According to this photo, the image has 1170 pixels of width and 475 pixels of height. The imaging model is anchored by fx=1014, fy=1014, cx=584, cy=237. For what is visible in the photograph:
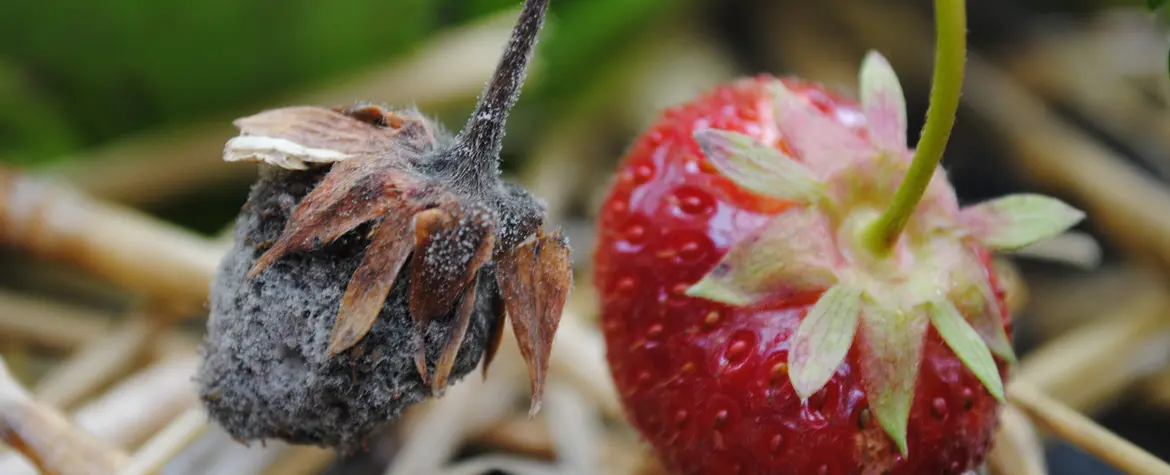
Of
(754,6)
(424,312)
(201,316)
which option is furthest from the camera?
(754,6)

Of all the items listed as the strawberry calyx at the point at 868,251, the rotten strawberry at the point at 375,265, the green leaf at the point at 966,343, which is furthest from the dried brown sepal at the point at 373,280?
the green leaf at the point at 966,343

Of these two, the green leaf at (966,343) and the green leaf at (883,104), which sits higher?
the green leaf at (883,104)

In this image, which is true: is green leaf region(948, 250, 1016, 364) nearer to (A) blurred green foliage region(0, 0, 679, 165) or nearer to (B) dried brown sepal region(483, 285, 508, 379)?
(B) dried brown sepal region(483, 285, 508, 379)

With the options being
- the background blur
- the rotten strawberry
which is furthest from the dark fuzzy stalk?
the background blur

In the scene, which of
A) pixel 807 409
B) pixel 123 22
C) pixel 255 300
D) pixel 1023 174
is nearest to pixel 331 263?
pixel 255 300

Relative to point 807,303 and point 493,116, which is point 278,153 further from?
point 807,303

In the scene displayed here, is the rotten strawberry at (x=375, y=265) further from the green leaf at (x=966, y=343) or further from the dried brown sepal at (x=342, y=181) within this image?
the green leaf at (x=966, y=343)

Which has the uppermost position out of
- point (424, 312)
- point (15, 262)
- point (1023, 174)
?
point (15, 262)

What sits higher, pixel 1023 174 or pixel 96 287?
pixel 96 287

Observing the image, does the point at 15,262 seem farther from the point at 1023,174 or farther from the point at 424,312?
the point at 1023,174
